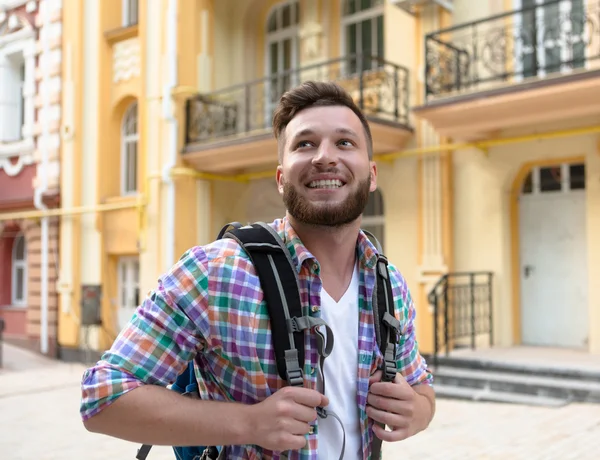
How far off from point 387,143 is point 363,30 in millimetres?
2959

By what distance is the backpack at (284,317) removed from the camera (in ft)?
5.22

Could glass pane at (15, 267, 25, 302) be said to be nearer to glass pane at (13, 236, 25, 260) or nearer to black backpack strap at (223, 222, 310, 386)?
glass pane at (13, 236, 25, 260)

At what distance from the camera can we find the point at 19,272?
16.7 m

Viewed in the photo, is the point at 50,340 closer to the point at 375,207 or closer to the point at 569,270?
the point at 375,207

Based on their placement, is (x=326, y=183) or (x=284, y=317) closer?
(x=284, y=317)

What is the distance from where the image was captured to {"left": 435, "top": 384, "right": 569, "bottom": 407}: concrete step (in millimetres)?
7918

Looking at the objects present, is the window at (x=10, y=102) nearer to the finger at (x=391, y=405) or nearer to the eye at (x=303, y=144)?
the eye at (x=303, y=144)

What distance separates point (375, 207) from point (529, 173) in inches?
111

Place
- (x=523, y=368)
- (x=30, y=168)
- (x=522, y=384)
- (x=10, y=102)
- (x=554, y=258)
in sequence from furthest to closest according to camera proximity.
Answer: (x=10, y=102)
(x=30, y=168)
(x=554, y=258)
(x=523, y=368)
(x=522, y=384)

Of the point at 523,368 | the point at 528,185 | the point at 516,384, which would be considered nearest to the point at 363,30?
the point at 528,185

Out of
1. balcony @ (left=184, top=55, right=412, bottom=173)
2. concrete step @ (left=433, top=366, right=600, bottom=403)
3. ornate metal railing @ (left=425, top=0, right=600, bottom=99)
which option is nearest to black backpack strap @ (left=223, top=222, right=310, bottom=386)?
concrete step @ (left=433, top=366, right=600, bottom=403)

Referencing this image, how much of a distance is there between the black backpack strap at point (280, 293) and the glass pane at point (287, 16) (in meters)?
12.8

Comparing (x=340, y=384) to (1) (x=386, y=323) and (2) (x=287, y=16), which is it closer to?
(1) (x=386, y=323)

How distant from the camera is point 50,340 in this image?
49.3 ft
